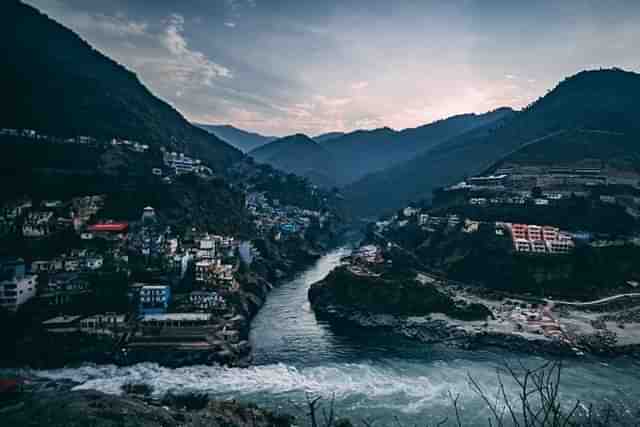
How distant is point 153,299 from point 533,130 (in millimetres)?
87535

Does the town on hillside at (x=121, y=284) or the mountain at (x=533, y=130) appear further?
the mountain at (x=533, y=130)

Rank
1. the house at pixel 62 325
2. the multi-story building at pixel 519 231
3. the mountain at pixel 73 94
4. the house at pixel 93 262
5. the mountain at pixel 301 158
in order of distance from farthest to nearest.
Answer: the mountain at pixel 301 158, the mountain at pixel 73 94, the multi-story building at pixel 519 231, the house at pixel 93 262, the house at pixel 62 325

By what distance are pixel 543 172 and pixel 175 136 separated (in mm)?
64561

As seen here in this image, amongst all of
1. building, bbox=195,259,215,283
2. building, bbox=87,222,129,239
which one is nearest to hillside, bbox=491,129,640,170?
building, bbox=195,259,215,283

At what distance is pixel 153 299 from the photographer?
88.4 feet

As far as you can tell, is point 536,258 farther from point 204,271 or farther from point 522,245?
point 204,271

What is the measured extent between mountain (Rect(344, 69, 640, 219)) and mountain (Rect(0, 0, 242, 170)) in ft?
140

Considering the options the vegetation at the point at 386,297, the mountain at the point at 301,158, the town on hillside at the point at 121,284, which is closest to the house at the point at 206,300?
the town on hillside at the point at 121,284

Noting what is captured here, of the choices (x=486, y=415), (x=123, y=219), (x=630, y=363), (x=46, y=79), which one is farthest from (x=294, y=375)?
(x=46, y=79)

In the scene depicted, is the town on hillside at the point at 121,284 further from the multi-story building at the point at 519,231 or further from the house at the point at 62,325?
the multi-story building at the point at 519,231

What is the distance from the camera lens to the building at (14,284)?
24.8 meters

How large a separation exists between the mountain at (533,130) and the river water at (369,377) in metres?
52.2

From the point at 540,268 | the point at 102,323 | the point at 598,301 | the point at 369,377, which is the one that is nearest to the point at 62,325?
the point at 102,323

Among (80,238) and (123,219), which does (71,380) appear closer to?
(80,238)
